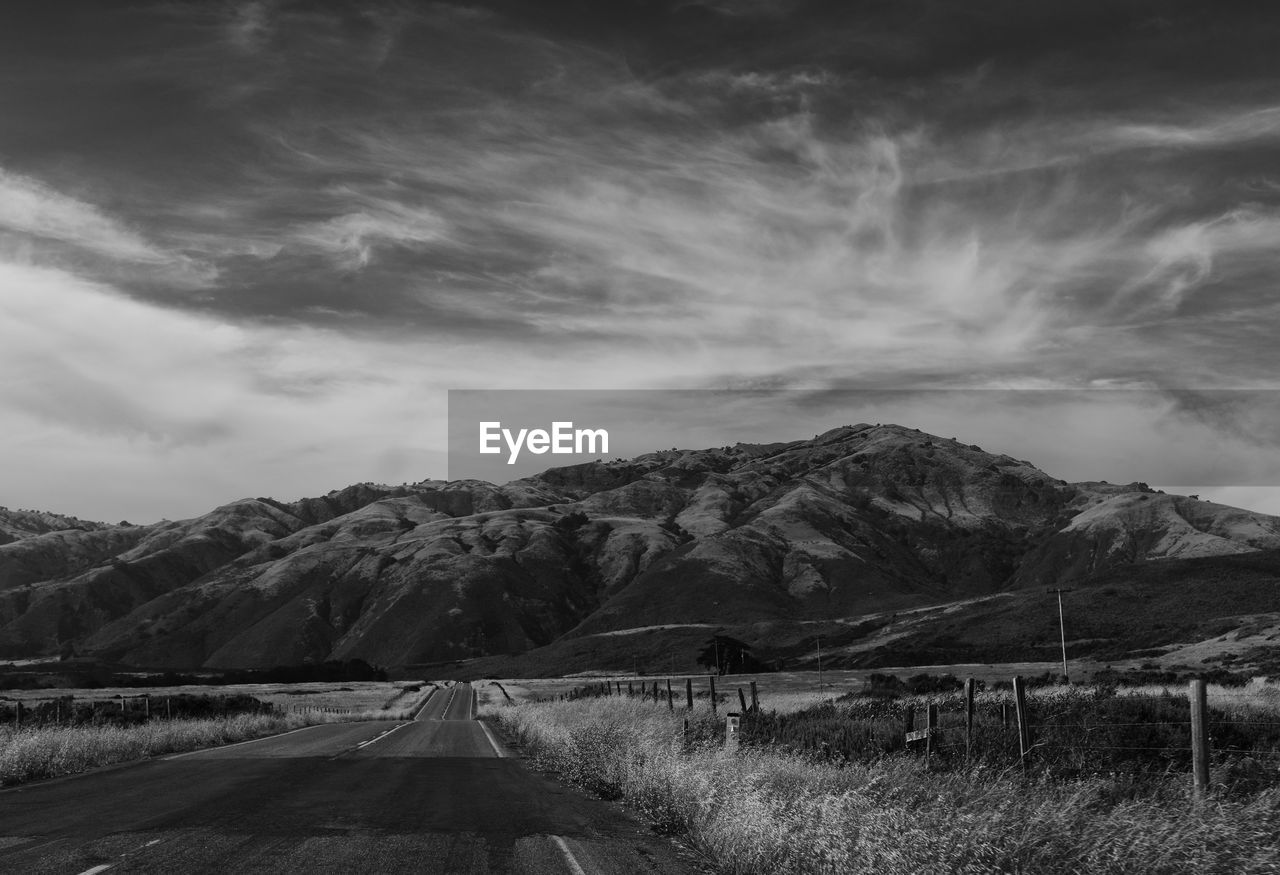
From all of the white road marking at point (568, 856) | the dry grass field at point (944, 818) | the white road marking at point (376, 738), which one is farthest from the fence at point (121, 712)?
the dry grass field at point (944, 818)

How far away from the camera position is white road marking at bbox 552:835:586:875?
1166 centimetres

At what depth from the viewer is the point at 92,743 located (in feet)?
87.3

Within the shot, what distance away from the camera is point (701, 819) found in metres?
13.9

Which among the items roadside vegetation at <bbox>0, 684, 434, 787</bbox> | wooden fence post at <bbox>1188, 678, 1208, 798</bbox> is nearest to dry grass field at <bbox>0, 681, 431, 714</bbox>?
roadside vegetation at <bbox>0, 684, 434, 787</bbox>

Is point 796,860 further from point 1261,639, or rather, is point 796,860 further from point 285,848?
point 1261,639

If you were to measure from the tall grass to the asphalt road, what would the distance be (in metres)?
1.00

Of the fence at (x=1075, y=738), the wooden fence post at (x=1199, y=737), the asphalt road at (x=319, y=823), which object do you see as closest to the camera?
the wooden fence post at (x=1199, y=737)

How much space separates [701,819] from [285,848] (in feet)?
17.0

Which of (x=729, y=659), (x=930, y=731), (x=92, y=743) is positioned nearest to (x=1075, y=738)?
(x=930, y=731)

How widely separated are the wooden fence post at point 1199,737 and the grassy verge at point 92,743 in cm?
2093

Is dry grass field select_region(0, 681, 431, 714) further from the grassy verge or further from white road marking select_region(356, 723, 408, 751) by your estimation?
the grassy verge

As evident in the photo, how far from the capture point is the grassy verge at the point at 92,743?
74.3 ft

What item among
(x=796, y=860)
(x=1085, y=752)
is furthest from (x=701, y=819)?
(x=1085, y=752)

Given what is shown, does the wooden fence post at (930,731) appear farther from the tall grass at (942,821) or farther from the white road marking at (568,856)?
the white road marking at (568,856)
